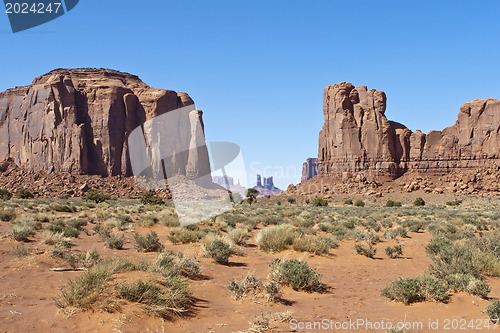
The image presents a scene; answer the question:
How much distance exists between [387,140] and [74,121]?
7555 centimetres

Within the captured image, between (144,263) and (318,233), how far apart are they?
12730mm

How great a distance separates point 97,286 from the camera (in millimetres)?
5922

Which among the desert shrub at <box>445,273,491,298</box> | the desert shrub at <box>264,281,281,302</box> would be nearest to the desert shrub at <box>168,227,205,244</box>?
the desert shrub at <box>264,281,281,302</box>

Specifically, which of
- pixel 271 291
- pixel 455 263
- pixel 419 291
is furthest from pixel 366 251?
A: pixel 271 291

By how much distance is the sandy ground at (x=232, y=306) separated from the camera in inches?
214

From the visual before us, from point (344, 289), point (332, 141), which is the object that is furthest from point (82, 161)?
point (344, 289)

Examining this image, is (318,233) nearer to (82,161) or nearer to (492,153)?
(82,161)

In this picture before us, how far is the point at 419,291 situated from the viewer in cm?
736

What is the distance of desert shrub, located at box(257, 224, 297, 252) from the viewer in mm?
14281

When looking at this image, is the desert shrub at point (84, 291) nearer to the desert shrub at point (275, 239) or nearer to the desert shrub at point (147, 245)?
the desert shrub at point (147, 245)

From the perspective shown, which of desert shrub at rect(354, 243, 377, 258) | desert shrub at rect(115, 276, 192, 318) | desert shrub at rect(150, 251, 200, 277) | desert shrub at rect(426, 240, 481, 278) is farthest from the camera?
desert shrub at rect(354, 243, 377, 258)

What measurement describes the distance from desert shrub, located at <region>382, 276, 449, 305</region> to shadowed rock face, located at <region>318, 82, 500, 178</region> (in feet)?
260

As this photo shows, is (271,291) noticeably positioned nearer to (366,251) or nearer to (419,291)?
(419,291)

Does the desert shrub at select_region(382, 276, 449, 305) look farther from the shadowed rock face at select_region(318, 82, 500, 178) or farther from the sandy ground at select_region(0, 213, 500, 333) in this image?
the shadowed rock face at select_region(318, 82, 500, 178)
